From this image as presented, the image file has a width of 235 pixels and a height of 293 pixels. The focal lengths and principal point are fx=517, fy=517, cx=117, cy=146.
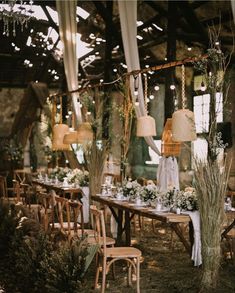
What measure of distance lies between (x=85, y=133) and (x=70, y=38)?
1.69 m

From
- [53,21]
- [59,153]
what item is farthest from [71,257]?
[59,153]

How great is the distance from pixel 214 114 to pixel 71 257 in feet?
6.91

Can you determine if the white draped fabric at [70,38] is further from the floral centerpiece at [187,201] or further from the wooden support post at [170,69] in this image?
the floral centerpiece at [187,201]

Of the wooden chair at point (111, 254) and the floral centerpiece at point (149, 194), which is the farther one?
the floral centerpiece at point (149, 194)

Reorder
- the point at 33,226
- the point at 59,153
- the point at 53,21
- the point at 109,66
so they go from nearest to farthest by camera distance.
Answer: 1. the point at 33,226
2. the point at 109,66
3. the point at 53,21
4. the point at 59,153

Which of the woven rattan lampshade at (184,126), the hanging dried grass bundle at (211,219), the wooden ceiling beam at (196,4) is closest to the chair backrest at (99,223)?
the hanging dried grass bundle at (211,219)

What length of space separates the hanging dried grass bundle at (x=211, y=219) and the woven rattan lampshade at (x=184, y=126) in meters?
0.82

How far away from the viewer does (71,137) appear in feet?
30.8

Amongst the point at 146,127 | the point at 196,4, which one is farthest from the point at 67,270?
the point at 196,4

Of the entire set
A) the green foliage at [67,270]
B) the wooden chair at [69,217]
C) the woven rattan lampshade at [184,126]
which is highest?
the woven rattan lampshade at [184,126]

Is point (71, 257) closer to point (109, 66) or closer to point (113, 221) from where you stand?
point (113, 221)

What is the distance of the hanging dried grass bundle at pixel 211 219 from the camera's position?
5.28m

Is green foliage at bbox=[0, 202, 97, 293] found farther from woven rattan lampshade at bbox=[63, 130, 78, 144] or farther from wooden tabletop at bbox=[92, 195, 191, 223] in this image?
woven rattan lampshade at bbox=[63, 130, 78, 144]

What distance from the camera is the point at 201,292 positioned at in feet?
17.3
